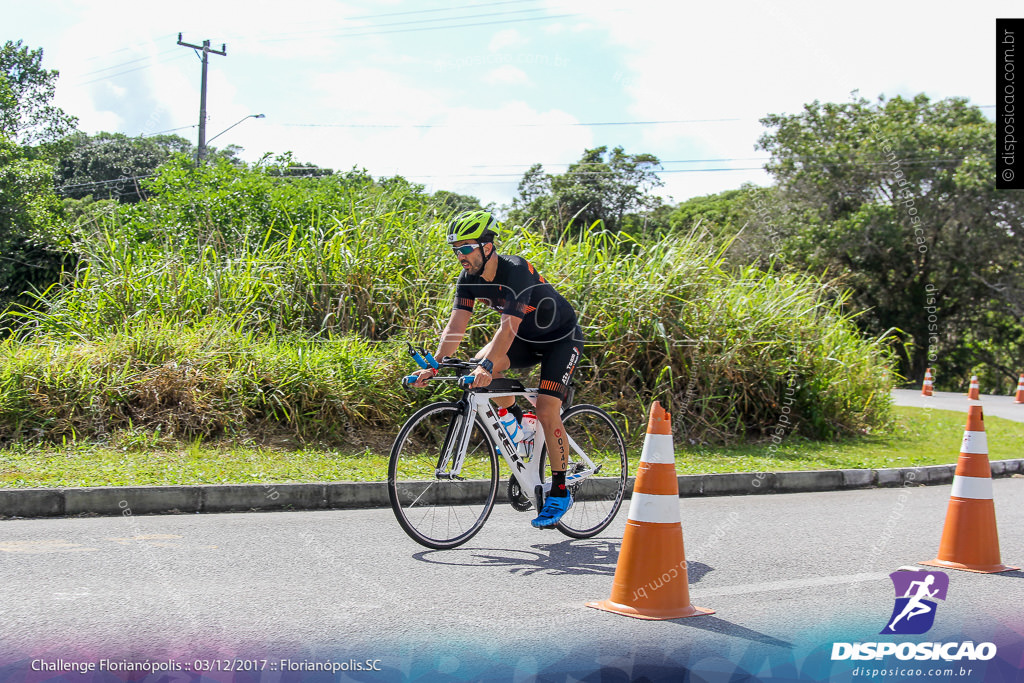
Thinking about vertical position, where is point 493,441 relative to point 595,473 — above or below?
above

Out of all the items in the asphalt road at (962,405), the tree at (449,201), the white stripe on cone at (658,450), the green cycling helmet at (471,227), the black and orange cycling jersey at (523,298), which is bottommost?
the asphalt road at (962,405)

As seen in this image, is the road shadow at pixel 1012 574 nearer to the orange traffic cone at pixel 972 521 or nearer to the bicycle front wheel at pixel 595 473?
the orange traffic cone at pixel 972 521

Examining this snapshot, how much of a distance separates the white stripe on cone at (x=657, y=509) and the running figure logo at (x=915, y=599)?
1.08 metres

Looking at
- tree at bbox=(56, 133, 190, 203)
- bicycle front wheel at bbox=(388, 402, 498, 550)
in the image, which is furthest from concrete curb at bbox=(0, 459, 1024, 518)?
tree at bbox=(56, 133, 190, 203)

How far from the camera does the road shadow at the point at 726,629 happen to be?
12.5 feet

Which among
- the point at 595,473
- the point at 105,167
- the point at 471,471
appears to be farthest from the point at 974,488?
the point at 105,167

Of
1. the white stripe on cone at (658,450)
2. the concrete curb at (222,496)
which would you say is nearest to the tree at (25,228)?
the concrete curb at (222,496)

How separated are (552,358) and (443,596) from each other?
1741 mm

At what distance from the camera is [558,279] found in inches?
421

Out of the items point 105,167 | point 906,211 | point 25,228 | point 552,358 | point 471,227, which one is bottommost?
point 552,358

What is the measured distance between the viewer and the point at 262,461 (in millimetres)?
7863

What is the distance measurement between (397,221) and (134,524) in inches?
246

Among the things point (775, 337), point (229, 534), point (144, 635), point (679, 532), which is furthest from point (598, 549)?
point (775, 337)

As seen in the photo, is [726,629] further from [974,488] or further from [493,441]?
[974,488]
